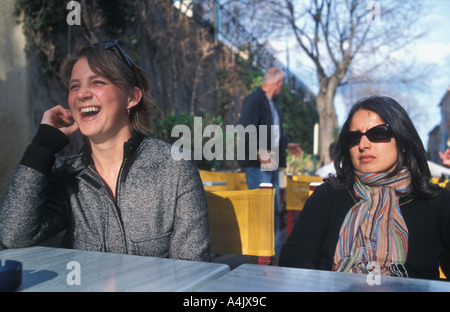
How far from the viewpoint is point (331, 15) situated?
559 inches

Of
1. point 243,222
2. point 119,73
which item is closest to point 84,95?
point 119,73

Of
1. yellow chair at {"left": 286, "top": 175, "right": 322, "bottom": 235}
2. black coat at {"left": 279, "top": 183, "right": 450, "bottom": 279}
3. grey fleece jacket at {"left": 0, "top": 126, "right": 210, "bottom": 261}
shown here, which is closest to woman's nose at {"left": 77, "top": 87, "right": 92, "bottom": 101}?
grey fleece jacket at {"left": 0, "top": 126, "right": 210, "bottom": 261}

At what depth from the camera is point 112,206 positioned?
1764 mm

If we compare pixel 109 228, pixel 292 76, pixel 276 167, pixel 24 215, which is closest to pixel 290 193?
pixel 276 167

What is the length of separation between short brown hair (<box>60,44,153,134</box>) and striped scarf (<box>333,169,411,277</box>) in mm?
1095

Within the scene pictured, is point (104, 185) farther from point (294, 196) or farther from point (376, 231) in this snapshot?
point (294, 196)

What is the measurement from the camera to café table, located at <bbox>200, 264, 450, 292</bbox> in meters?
0.97

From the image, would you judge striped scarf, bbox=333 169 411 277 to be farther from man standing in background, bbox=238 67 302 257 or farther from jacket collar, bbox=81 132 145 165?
man standing in background, bbox=238 67 302 257

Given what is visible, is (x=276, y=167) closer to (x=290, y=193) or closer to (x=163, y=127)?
(x=290, y=193)

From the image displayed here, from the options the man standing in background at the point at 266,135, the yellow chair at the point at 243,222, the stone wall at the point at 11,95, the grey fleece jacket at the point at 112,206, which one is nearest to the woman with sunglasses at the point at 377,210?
the yellow chair at the point at 243,222

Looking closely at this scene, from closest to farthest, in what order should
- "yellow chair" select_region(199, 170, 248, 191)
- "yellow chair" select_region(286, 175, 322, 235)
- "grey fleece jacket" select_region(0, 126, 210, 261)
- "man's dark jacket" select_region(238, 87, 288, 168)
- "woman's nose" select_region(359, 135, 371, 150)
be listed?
1. "grey fleece jacket" select_region(0, 126, 210, 261)
2. "woman's nose" select_region(359, 135, 371, 150)
3. "yellow chair" select_region(286, 175, 322, 235)
4. "yellow chair" select_region(199, 170, 248, 191)
5. "man's dark jacket" select_region(238, 87, 288, 168)

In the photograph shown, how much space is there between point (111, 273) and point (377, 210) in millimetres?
1245

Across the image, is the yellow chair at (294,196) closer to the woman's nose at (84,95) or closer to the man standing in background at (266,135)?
the man standing in background at (266,135)

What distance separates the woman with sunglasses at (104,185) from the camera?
170 cm
